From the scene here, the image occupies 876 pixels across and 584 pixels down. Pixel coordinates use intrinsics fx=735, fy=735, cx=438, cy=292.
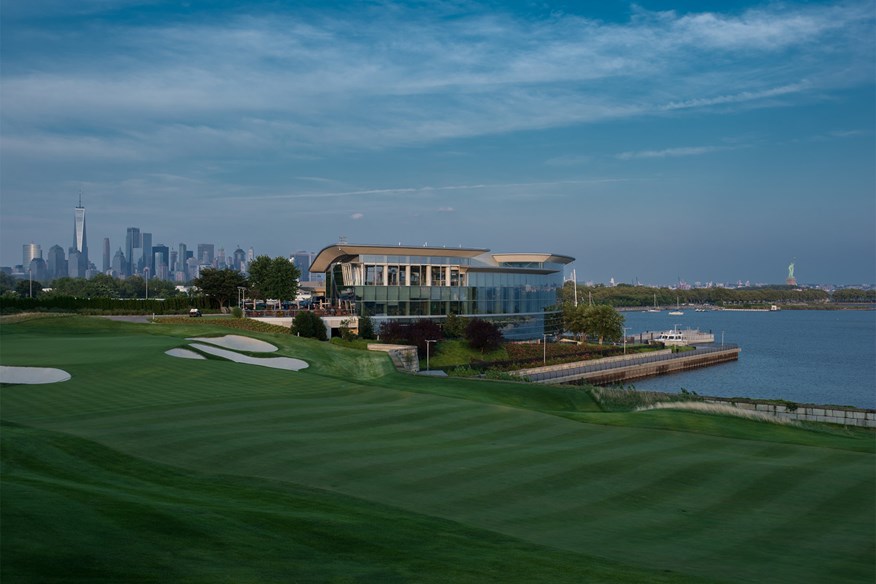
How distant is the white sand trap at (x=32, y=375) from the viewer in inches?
997

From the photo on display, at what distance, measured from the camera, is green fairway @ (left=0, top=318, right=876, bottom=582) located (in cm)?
866

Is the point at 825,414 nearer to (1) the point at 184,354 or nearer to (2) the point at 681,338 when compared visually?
(1) the point at 184,354

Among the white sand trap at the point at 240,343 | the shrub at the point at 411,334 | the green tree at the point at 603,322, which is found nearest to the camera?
the white sand trap at the point at 240,343

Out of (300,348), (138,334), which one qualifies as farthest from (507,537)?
(138,334)

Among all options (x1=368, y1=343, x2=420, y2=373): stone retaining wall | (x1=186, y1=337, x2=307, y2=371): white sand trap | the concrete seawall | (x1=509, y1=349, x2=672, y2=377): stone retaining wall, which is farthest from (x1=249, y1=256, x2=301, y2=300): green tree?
(x1=186, y1=337, x2=307, y2=371): white sand trap

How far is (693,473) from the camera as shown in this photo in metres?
14.9

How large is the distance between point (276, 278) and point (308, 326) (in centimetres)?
2022

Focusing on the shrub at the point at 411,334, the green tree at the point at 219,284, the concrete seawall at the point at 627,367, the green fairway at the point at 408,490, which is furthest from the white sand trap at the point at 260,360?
the green tree at the point at 219,284

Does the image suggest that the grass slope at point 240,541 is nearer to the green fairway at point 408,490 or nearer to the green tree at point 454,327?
the green fairway at point 408,490

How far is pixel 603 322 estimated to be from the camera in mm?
76625

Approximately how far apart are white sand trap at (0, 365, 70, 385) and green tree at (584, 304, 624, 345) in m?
58.4

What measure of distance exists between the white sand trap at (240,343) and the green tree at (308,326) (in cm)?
1242

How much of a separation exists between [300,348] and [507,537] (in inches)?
Result: 1266

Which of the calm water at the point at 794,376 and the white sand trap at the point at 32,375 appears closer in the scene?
the white sand trap at the point at 32,375
